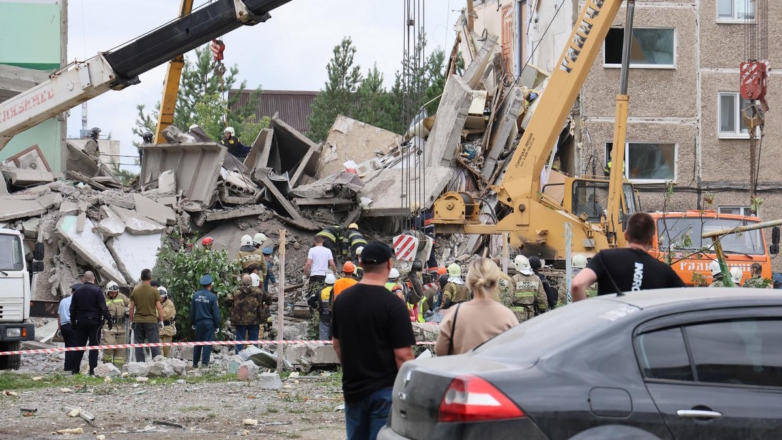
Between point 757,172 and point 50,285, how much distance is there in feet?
56.0

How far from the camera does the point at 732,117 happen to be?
2698 cm

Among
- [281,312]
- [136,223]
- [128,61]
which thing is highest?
[128,61]

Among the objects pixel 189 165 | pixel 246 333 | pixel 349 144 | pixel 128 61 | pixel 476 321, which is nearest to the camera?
pixel 476 321

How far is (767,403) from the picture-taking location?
477 centimetres

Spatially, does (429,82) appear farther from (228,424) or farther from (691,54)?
(228,424)

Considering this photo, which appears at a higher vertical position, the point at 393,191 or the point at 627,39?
the point at 627,39

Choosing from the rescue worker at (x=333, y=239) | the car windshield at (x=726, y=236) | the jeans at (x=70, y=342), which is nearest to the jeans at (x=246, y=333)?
the jeans at (x=70, y=342)

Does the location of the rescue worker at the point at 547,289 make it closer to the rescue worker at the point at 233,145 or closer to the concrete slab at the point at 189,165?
the concrete slab at the point at 189,165

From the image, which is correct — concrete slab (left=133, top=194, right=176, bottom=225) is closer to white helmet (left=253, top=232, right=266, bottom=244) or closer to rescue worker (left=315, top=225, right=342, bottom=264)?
white helmet (left=253, top=232, right=266, bottom=244)

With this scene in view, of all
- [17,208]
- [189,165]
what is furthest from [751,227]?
[189,165]

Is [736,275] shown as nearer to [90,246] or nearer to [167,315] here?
[167,315]

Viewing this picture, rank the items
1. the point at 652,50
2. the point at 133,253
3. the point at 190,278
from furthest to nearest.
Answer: the point at 652,50, the point at 133,253, the point at 190,278

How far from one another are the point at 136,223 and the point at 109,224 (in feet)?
1.99

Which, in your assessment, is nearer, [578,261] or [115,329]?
[115,329]
